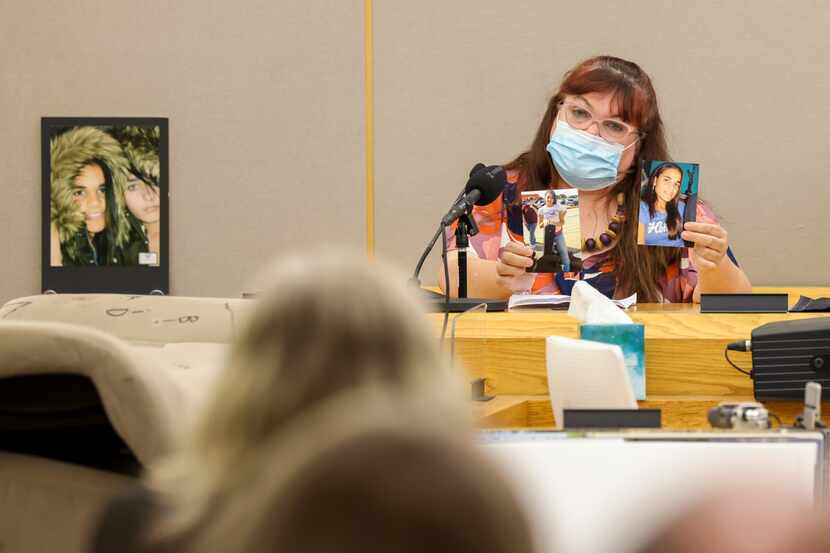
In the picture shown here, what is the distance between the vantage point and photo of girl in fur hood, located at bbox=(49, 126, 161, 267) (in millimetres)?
4805

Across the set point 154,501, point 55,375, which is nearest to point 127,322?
point 55,375

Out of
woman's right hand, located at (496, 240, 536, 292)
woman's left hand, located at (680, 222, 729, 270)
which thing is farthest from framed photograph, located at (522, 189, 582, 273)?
woman's left hand, located at (680, 222, 729, 270)

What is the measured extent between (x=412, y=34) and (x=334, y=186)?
0.73m

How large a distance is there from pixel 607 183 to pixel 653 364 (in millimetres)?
1267

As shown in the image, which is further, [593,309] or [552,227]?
[552,227]

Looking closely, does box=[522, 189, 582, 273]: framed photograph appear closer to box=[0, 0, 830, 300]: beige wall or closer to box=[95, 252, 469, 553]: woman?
box=[0, 0, 830, 300]: beige wall

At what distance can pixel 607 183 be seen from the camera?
341 cm

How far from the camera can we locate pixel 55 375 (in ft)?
3.06

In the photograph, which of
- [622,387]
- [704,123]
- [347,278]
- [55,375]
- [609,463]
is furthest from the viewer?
[704,123]

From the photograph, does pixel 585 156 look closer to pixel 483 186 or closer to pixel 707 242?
pixel 707 242

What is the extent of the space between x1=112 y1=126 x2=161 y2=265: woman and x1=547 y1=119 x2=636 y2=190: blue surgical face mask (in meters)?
2.08

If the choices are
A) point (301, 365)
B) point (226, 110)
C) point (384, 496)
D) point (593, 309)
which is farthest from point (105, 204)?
point (384, 496)

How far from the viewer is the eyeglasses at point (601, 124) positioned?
3381 millimetres

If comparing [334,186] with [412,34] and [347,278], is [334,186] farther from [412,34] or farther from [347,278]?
[347,278]
